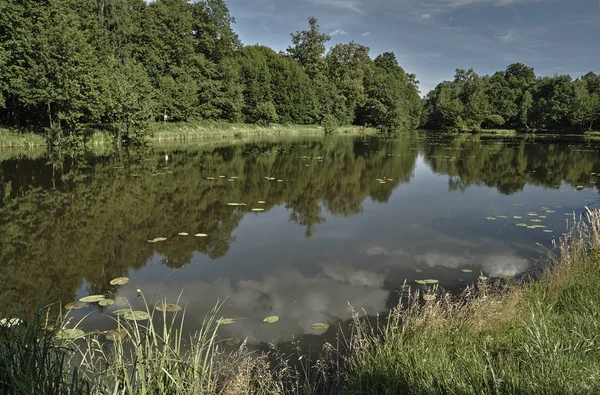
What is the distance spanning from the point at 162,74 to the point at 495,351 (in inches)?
1639

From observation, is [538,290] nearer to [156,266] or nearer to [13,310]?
[156,266]

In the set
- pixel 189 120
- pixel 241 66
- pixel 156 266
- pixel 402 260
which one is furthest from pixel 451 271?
pixel 241 66

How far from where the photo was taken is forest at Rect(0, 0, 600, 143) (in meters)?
22.9

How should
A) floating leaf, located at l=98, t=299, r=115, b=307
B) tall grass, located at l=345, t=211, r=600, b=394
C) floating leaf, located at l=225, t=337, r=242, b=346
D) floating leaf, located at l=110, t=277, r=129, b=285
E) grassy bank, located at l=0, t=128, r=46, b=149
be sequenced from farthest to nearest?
grassy bank, located at l=0, t=128, r=46, b=149 < floating leaf, located at l=110, t=277, r=129, b=285 < floating leaf, located at l=98, t=299, r=115, b=307 < floating leaf, located at l=225, t=337, r=242, b=346 < tall grass, located at l=345, t=211, r=600, b=394

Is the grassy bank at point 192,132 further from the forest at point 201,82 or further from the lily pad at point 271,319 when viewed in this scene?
the lily pad at point 271,319

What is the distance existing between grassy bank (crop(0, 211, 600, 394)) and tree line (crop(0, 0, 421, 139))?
24.1 metres

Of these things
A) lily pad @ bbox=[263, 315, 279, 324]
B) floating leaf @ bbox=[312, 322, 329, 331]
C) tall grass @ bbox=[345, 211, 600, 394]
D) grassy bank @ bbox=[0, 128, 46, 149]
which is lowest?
lily pad @ bbox=[263, 315, 279, 324]

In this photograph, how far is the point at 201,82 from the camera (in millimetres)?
43594

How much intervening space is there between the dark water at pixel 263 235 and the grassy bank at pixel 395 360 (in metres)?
0.60

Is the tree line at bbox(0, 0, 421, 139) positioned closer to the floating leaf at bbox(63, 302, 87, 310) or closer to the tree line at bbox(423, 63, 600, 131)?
the tree line at bbox(423, 63, 600, 131)

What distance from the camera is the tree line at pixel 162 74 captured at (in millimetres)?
22594

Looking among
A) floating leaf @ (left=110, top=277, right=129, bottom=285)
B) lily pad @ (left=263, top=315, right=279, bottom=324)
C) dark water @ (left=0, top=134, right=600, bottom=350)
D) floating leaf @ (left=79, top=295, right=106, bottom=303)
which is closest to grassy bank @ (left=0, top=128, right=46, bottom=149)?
dark water @ (left=0, top=134, right=600, bottom=350)

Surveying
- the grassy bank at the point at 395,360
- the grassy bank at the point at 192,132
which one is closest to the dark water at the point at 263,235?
the grassy bank at the point at 395,360

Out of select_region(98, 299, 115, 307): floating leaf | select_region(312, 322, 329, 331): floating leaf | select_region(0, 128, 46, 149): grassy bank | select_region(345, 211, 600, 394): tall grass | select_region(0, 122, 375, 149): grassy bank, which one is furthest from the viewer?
select_region(0, 122, 375, 149): grassy bank
